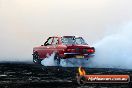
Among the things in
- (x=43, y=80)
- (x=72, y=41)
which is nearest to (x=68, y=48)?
(x=72, y=41)

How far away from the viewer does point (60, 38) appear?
827 inches

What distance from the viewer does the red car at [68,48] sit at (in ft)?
66.1

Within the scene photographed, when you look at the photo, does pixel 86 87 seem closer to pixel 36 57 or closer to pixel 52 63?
pixel 52 63

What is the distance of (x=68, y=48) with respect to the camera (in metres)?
20.1

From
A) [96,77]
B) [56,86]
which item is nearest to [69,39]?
[56,86]

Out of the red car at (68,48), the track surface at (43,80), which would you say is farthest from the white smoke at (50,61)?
the track surface at (43,80)

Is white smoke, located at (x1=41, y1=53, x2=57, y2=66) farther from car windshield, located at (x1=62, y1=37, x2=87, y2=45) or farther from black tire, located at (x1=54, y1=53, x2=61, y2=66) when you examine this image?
car windshield, located at (x1=62, y1=37, x2=87, y2=45)

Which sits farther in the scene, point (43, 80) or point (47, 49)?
point (47, 49)

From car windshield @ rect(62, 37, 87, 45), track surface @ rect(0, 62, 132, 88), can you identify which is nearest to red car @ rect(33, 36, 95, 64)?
car windshield @ rect(62, 37, 87, 45)

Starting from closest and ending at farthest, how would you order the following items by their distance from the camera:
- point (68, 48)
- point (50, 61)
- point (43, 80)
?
point (43, 80) < point (68, 48) < point (50, 61)

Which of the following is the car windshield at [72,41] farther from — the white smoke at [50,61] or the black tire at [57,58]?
the white smoke at [50,61]

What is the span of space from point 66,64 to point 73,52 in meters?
1.08

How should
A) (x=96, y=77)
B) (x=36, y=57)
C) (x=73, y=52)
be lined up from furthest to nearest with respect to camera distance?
(x=36, y=57) → (x=73, y=52) → (x=96, y=77)

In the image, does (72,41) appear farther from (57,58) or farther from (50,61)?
(50,61)
